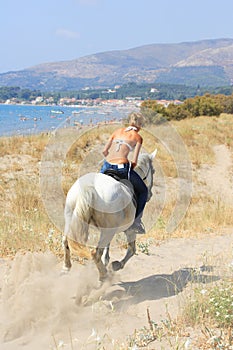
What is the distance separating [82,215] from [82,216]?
0.01 metres

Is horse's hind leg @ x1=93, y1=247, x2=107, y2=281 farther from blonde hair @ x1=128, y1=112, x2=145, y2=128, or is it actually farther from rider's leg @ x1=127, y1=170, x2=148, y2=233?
blonde hair @ x1=128, y1=112, x2=145, y2=128

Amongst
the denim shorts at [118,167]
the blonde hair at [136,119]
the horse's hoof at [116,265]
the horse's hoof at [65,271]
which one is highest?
the blonde hair at [136,119]

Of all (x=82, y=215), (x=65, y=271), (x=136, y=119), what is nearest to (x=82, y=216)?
(x=82, y=215)

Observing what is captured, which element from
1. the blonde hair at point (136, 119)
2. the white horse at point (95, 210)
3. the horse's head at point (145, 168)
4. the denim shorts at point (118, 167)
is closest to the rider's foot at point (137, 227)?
the white horse at point (95, 210)

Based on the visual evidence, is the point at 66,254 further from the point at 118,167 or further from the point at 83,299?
the point at 118,167

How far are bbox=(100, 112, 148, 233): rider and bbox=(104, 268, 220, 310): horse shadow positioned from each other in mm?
968

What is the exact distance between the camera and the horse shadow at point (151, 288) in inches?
206

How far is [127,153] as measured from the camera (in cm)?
544

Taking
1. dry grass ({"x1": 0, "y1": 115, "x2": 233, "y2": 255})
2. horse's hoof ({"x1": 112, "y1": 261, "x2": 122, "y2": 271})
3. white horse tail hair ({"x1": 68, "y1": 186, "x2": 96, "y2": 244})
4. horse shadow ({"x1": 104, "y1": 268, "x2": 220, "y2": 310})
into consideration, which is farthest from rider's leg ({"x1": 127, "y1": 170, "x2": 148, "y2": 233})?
dry grass ({"x1": 0, "y1": 115, "x2": 233, "y2": 255})

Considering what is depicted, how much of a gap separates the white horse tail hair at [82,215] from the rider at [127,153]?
61 centimetres

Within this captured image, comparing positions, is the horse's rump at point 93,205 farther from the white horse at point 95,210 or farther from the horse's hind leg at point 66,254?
the horse's hind leg at point 66,254

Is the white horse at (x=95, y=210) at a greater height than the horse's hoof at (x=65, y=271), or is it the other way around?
the white horse at (x=95, y=210)

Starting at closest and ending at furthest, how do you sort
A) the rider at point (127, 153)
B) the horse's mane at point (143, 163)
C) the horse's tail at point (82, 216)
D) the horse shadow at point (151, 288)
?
1. the horse's tail at point (82, 216)
2. the horse shadow at point (151, 288)
3. the rider at point (127, 153)
4. the horse's mane at point (143, 163)

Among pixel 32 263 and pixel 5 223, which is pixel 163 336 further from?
pixel 5 223
